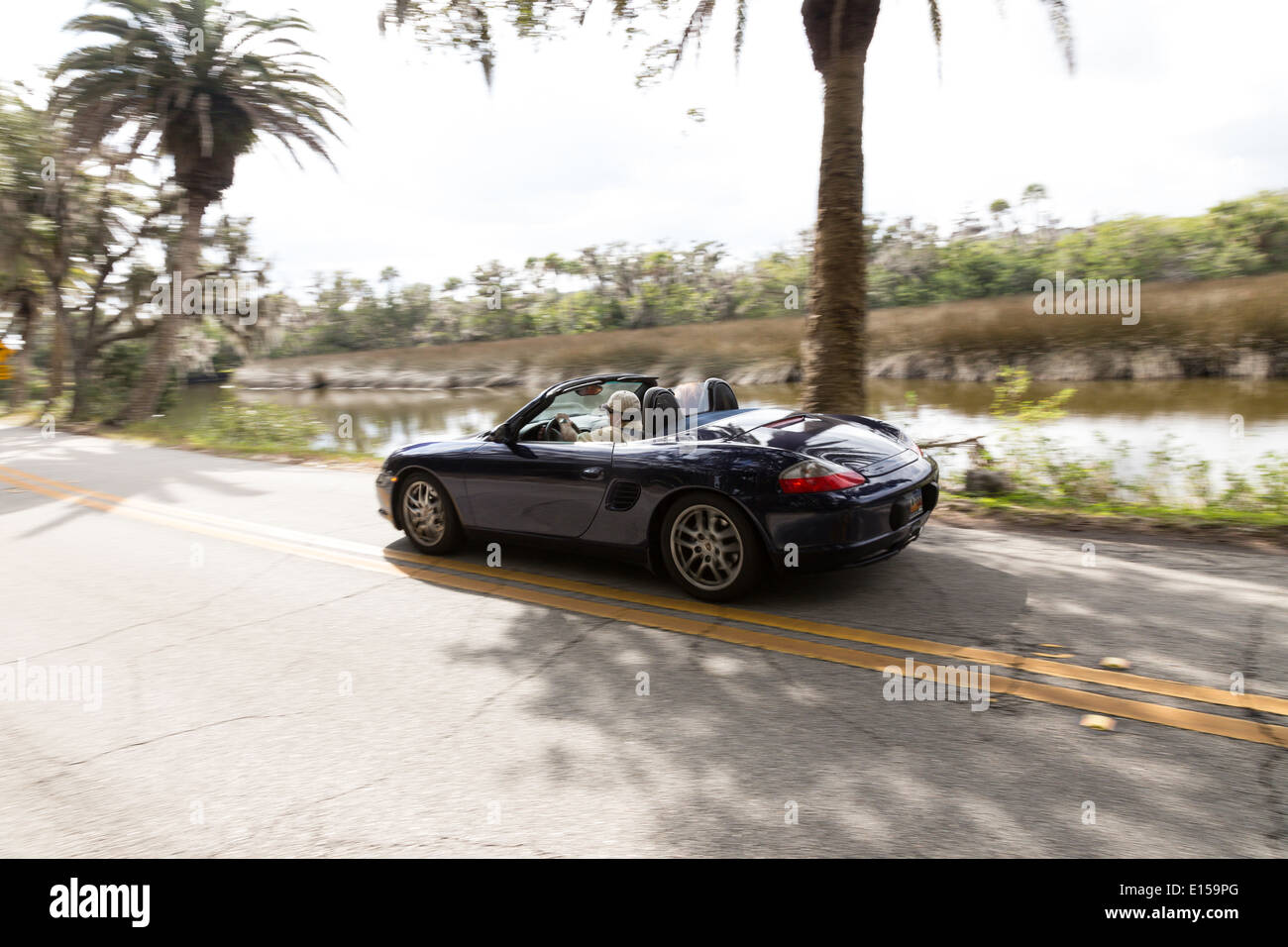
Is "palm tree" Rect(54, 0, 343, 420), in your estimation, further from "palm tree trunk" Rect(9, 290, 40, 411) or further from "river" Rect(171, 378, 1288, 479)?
"palm tree trunk" Rect(9, 290, 40, 411)

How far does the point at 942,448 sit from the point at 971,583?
5.17 metres

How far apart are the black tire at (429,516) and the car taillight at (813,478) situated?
8.76 feet

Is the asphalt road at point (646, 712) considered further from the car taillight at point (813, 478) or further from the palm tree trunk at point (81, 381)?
the palm tree trunk at point (81, 381)

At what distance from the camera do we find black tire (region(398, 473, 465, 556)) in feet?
20.4

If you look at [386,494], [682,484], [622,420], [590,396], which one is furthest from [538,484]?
[386,494]

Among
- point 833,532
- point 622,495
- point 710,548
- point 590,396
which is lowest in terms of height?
point 710,548

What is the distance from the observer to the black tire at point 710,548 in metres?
4.68

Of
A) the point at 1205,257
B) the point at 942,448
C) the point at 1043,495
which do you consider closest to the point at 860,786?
the point at 1043,495

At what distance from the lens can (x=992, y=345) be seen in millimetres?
22297

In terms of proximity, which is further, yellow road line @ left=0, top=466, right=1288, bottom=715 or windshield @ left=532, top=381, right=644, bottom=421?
windshield @ left=532, top=381, right=644, bottom=421

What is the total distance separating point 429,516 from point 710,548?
2483mm

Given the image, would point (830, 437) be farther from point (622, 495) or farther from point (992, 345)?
point (992, 345)

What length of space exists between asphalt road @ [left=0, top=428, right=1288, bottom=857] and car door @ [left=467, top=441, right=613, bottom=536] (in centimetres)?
40

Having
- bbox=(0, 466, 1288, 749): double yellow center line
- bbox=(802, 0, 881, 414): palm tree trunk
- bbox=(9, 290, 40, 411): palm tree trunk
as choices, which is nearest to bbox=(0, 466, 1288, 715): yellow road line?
bbox=(0, 466, 1288, 749): double yellow center line
